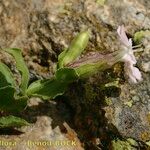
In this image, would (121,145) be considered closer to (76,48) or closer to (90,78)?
(90,78)

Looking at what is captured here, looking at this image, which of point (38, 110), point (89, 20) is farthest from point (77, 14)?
point (38, 110)

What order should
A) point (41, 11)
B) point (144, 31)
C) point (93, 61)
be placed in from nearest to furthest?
point (93, 61) < point (144, 31) < point (41, 11)

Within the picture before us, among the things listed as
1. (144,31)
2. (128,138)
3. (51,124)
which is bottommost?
(128,138)

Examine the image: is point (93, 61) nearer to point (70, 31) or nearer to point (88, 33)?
point (88, 33)

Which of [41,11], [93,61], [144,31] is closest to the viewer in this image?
[93,61]

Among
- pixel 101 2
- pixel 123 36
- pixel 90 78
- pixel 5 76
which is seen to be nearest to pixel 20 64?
pixel 5 76

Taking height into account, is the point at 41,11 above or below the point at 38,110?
above
